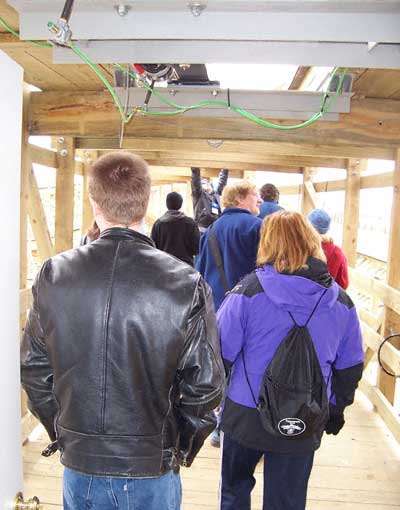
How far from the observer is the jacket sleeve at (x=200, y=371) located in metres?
1.38

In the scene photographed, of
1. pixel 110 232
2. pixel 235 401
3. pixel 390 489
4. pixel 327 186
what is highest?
pixel 327 186

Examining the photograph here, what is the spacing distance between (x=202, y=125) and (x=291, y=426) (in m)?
2.20

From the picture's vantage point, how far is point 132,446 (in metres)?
1.34

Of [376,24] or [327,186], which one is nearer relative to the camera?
[376,24]

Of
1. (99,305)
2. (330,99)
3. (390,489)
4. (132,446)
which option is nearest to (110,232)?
(99,305)

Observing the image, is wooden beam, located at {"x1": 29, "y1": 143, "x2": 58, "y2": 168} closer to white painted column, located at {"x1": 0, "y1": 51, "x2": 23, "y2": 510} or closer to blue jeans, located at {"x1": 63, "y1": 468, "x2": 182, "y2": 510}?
white painted column, located at {"x1": 0, "y1": 51, "x2": 23, "y2": 510}

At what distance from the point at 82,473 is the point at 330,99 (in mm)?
2370

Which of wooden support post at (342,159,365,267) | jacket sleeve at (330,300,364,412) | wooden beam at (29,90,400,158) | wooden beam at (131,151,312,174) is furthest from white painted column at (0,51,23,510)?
wooden support post at (342,159,365,267)

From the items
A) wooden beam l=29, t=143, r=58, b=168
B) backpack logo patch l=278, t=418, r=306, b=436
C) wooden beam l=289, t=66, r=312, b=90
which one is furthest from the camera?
wooden beam l=29, t=143, r=58, b=168

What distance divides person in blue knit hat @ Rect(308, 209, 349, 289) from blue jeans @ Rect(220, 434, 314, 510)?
1896 mm

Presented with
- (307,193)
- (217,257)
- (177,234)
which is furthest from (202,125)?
(307,193)

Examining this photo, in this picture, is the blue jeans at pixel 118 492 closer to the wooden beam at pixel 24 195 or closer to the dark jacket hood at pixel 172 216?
the wooden beam at pixel 24 195

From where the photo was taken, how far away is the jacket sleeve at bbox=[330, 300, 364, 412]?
2.05m

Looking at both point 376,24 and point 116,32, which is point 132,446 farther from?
point 376,24
